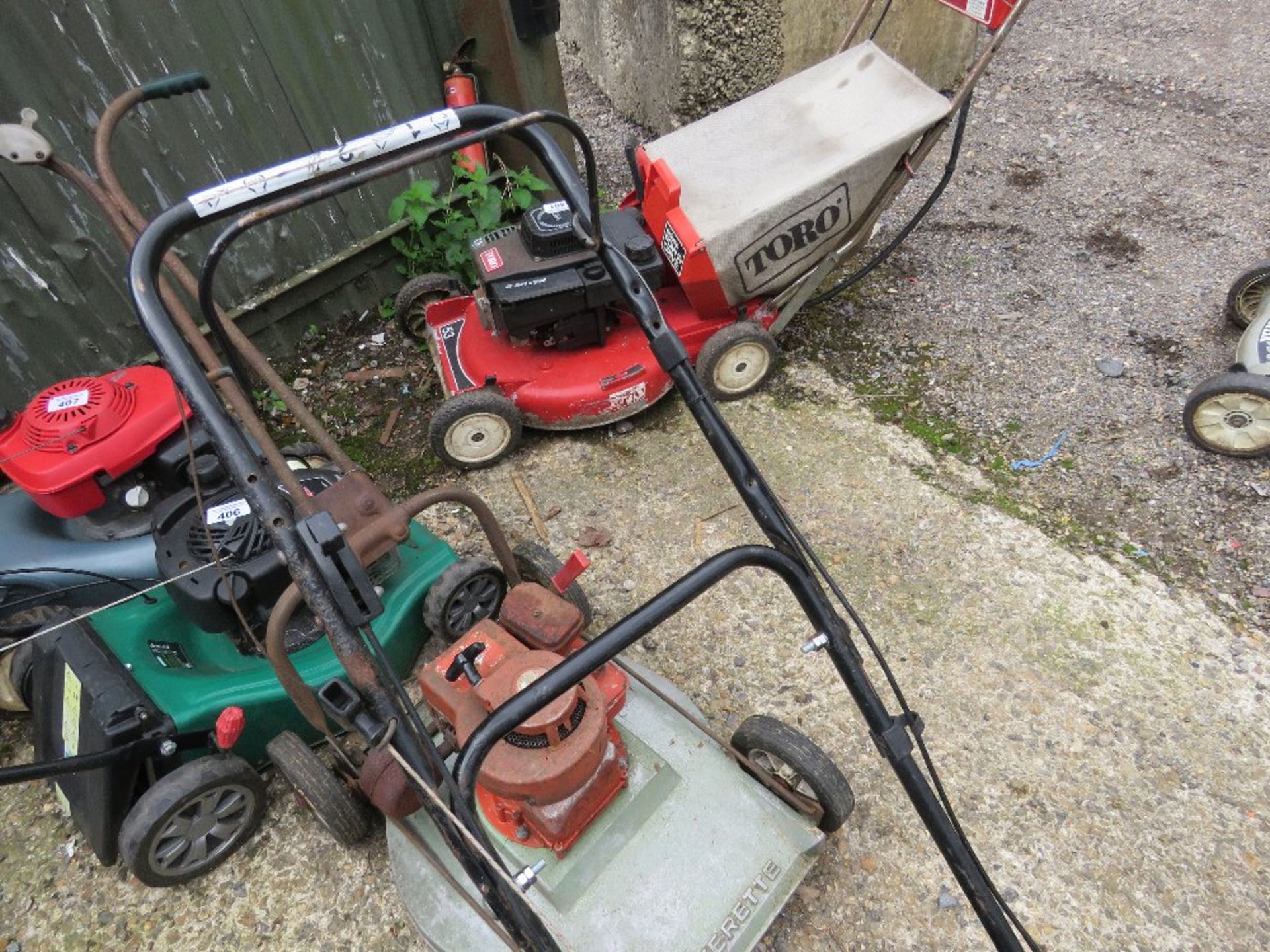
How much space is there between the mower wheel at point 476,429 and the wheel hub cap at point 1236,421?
2.30 meters

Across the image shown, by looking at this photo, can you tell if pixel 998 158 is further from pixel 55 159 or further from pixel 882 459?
pixel 55 159

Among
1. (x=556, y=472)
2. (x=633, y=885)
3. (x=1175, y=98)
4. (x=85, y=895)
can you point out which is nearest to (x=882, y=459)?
(x=556, y=472)

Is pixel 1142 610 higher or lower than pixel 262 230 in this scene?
lower

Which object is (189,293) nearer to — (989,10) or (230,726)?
(230,726)

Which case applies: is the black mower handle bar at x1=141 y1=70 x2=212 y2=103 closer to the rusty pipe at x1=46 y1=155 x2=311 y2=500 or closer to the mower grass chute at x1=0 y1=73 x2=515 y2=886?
the mower grass chute at x1=0 y1=73 x2=515 y2=886

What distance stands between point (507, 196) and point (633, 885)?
113 inches

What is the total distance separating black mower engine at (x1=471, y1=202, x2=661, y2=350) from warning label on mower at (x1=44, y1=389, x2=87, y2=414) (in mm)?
1152

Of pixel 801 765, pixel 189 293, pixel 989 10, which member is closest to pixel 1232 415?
pixel 989 10

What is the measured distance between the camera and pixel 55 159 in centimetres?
147

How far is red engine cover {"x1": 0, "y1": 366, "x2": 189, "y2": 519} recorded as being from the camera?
6.06 ft

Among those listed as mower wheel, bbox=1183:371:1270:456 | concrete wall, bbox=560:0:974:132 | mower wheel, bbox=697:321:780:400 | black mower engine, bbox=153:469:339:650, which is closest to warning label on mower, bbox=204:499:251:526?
black mower engine, bbox=153:469:339:650

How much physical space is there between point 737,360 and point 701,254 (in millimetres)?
475

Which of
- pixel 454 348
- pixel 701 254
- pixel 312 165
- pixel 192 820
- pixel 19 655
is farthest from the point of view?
pixel 454 348

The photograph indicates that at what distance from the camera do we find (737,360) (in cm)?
279
